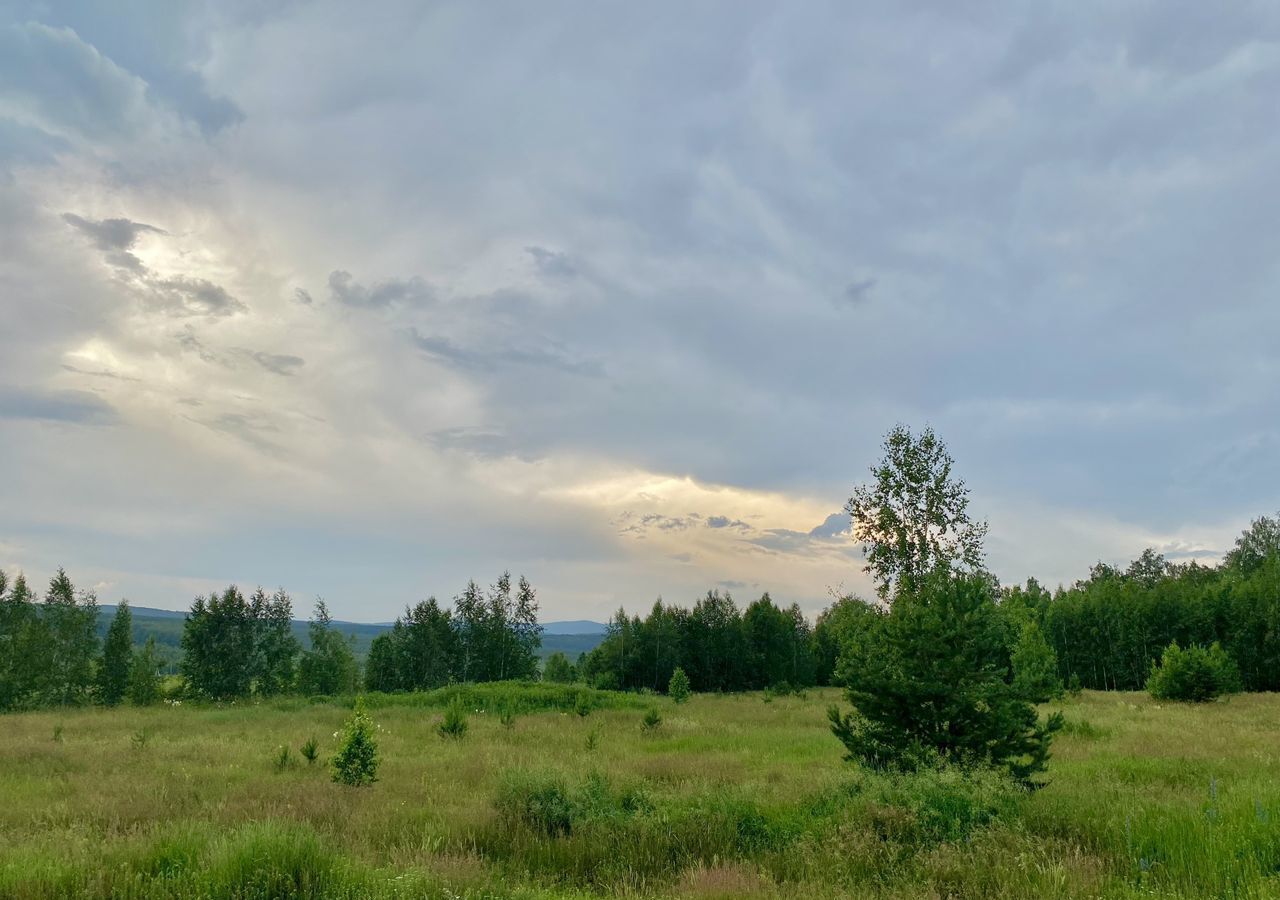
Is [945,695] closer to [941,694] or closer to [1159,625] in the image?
[941,694]

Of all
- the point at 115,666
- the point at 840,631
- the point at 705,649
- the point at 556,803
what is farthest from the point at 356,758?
the point at 705,649

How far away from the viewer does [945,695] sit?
11.1m

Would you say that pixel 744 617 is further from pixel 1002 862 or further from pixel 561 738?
pixel 1002 862

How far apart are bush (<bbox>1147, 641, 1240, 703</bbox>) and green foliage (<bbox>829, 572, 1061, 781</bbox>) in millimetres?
33612

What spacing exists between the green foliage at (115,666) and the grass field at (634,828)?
4659 cm

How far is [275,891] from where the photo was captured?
22.5ft

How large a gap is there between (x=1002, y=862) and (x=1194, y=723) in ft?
78.4

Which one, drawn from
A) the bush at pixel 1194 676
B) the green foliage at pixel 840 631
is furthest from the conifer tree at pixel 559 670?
the bush at pixel 1194 676

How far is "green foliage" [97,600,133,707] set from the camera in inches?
2186

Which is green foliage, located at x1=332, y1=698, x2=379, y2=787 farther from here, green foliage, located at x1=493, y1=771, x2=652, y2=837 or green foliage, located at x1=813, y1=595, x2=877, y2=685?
green foliage, located at x1=813, y1=595, x2=877, y2=685

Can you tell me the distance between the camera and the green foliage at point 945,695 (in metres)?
11.1

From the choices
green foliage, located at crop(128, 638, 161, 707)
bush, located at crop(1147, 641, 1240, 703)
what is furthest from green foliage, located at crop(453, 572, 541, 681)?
bush, located at crop(1147, 641, 1240, 703)

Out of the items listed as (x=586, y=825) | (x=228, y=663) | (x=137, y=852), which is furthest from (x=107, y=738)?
(x=228, y=663)

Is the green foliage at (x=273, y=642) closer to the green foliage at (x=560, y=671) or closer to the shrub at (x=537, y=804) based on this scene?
the green foliage at (x=560, y=671)
